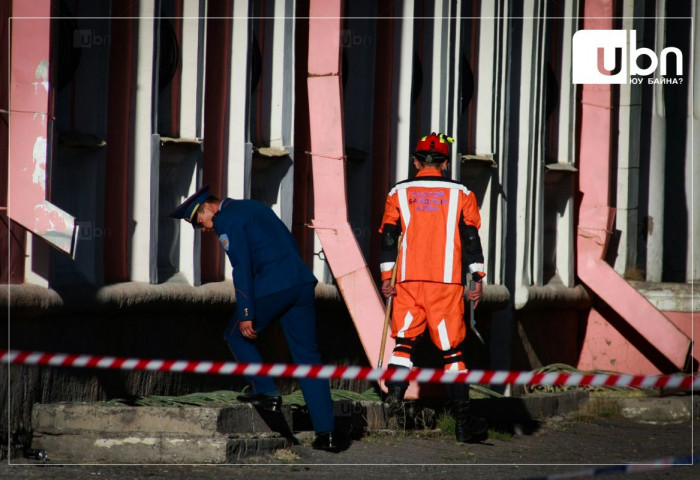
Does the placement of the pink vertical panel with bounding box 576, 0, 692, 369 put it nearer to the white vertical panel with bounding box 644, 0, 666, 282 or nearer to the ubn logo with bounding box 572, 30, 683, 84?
the ubn logo with bounding box 572, 30, 683, 84

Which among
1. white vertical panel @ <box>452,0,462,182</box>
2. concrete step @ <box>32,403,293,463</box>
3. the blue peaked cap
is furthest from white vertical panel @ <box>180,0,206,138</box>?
white vertical panel @ <box>452,0,462,182</box>

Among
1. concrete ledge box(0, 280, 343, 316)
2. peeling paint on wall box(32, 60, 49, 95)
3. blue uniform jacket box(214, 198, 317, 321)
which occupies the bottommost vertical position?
concrete ledge box(0, 280, 343, 316)

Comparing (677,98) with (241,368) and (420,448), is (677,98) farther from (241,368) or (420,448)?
(241,368)

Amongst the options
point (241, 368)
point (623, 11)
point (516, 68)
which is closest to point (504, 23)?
point (516, 68)

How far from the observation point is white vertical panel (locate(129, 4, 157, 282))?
8.91m

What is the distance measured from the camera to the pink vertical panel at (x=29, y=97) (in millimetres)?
7566

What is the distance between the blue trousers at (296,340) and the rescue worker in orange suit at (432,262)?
932 millimetres

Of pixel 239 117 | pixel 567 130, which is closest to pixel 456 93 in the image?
pixel 567 130

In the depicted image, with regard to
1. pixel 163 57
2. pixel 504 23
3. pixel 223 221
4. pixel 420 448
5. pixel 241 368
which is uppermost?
pixel 504 23

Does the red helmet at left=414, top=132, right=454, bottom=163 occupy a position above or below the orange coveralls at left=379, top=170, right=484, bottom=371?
above

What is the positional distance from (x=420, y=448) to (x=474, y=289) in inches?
43.5

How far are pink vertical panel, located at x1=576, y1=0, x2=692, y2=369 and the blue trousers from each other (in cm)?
651

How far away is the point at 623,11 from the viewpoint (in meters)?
14.8

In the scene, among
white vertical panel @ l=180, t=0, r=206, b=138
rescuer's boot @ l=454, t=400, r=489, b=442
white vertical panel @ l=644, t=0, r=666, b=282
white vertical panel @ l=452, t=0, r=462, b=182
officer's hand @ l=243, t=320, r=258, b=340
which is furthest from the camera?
white vertical panel @ l=644, t=0, r=666, b=282
